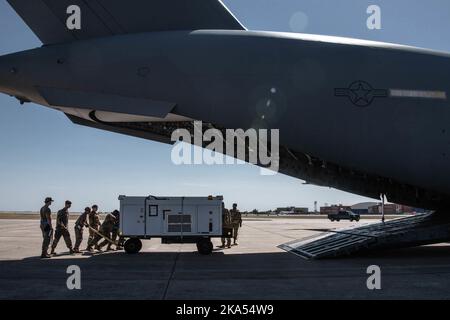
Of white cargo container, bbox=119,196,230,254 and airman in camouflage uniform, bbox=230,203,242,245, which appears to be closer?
white cargo container, bbox=119,196,230,254

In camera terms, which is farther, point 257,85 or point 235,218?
point 235,218

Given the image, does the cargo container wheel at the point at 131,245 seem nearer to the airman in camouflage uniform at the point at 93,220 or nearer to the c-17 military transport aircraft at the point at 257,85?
the airman in camouflage uniform at the point at 93,220

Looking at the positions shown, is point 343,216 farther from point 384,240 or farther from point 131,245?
point 131,245

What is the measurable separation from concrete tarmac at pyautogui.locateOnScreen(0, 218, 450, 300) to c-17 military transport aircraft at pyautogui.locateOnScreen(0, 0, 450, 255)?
328cm

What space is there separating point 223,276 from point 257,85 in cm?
567

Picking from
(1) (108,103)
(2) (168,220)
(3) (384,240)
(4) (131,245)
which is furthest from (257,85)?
(4) (131,245)

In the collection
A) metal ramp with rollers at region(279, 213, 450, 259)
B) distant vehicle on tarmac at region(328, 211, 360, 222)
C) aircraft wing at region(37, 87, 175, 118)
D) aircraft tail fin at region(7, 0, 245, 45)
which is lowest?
distant vehicle on tarmac at region(328, 211, 360, 222)

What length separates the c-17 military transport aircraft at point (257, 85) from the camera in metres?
12.2

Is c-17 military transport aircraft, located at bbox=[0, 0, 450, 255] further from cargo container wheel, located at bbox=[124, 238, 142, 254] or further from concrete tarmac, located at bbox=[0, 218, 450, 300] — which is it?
cargo container wheel, located at bbox=[124, 238, 142, 254]

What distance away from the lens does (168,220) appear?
13430mm

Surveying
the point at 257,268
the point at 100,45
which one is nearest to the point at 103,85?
the point at 100,45

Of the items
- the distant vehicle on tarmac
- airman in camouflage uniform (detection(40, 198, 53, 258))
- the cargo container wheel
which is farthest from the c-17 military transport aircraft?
the distant vehicle on tarmac

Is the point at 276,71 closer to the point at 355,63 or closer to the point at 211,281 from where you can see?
the point at 355,63

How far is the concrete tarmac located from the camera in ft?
23.5
